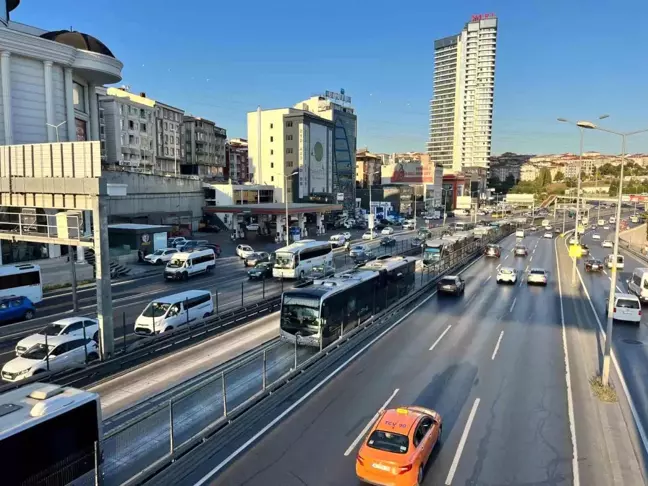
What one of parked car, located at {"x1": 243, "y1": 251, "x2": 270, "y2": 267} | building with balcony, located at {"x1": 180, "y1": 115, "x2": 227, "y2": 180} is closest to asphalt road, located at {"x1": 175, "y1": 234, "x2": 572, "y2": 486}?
parked car, located at {"x1": 243, "y1": 251, "x2": 270, "y2": 267}

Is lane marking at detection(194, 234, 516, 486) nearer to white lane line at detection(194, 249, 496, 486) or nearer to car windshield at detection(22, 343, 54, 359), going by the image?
white lane line at detection(194, 249, 496, 486)

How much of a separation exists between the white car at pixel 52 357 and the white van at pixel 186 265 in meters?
18.8

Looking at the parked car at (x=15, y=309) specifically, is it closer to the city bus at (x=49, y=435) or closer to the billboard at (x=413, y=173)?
the city bus at (x=49, y=435)

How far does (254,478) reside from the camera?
34.2 ft

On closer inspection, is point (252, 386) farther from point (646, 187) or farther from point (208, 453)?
point (646, 187)

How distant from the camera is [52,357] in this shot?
16969 mm

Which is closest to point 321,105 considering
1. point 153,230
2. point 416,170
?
point 416,170

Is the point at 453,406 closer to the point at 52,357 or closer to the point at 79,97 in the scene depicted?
the point at 52,357

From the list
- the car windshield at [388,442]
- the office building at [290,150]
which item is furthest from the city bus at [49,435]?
the office building at [290,150]

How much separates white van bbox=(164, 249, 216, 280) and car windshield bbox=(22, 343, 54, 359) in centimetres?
1990

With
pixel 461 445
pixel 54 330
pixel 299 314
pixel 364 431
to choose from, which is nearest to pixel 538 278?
pixel 299 314

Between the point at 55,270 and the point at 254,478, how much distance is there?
34554mm

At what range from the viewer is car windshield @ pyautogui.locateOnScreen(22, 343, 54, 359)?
55.6ft

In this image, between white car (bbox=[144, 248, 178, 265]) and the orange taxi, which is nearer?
the orange taxi
